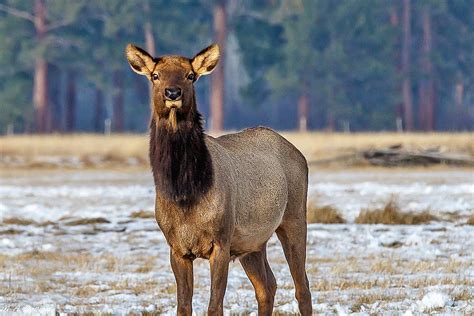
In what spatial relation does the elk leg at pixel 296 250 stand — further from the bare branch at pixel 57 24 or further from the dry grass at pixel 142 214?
the bare branch at pixel 57 24

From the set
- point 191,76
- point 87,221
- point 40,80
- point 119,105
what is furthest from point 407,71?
point 191,76

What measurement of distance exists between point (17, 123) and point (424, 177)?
31083 millimetres

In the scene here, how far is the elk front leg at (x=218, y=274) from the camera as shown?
865 centimetres

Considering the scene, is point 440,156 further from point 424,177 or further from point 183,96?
point 183,96

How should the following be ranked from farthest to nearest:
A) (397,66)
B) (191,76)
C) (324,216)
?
(397,66) < (324,216) < (191,76)

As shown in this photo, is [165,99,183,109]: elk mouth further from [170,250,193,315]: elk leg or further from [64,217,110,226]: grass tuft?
[64,217,110,226]: grass tuft

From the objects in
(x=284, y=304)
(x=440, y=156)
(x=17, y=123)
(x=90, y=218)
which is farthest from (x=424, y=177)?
(x=17, y=123)

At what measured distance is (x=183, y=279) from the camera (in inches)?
346

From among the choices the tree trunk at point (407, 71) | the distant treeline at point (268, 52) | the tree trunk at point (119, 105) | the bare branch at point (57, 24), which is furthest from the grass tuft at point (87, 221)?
the tree trunk at point (407, 71)

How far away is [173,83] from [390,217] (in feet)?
35.5

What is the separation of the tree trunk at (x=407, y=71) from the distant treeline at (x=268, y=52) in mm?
74

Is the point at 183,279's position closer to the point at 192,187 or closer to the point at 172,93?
the point at 192,187

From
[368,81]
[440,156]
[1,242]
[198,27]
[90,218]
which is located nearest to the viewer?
[1,242]

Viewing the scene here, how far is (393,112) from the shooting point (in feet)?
210
